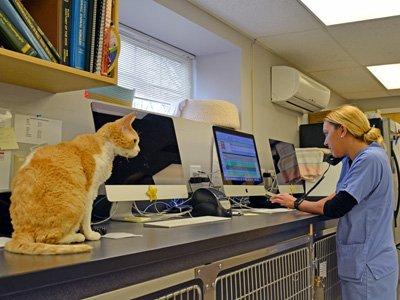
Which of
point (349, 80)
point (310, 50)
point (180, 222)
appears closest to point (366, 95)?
point (349, 80)

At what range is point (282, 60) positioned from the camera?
4.28m

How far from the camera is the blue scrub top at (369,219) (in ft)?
6.24

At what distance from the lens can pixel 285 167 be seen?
3.11m

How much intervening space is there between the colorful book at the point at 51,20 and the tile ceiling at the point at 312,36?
1.60 metres

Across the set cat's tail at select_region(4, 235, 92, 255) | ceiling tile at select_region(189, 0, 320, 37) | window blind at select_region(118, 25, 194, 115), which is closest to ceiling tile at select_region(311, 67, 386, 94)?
ceiling tile at select_region(189, 0, 320, 37)

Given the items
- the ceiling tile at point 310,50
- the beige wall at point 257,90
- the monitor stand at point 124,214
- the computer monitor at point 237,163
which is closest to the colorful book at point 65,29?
the monitor stand at point 124,214

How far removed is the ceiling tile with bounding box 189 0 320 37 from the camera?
2967 millimetres

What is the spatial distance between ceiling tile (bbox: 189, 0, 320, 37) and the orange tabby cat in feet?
6.51

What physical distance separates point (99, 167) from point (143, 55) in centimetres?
211

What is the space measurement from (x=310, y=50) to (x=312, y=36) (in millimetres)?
410

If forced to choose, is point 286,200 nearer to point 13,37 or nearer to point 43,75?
point 43,75

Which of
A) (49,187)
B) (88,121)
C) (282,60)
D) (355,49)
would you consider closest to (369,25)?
(355,49)

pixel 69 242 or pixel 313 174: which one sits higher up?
pixel 313 174

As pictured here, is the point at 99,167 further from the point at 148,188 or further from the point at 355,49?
the point at 355,49
